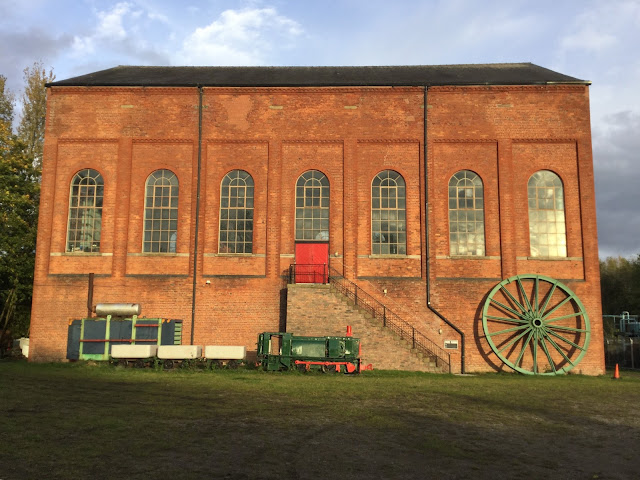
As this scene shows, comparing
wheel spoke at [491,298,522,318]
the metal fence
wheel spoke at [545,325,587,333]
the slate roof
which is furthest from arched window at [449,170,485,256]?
the metal fence

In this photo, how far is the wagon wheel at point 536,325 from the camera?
21.0 metres

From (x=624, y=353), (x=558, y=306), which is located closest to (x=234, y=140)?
(x=558, y=306)

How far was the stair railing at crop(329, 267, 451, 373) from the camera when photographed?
68.8 feet

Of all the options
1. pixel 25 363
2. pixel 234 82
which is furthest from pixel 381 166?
pixel 25 363

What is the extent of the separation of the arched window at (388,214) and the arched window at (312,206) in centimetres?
195

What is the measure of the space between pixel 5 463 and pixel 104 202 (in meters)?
17.2

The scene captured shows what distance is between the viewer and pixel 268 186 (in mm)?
22750

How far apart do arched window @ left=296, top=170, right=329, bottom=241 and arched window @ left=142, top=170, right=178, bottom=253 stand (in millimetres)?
5094

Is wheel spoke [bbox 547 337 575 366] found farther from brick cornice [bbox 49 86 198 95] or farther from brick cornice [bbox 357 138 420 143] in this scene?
brick cornice [bbox 49 86 198 95]

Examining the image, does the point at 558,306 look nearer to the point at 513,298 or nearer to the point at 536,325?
the point at 536,325

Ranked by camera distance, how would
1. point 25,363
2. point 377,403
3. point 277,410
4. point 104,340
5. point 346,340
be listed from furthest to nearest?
point 25,363 → point 104,340 → point 346,340 → point 377,403 → point 277,410

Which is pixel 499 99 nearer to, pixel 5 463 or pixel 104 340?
pixel 104 340

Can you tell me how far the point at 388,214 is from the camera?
22.6 m

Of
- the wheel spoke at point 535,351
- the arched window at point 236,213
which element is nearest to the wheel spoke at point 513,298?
the wheel spoke at point 535,351
